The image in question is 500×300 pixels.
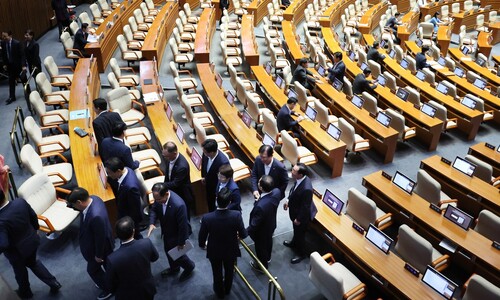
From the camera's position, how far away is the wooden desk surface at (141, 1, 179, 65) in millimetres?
9516

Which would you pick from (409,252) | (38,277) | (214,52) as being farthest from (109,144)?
(214,52)

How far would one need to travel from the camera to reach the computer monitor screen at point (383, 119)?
7.43 m

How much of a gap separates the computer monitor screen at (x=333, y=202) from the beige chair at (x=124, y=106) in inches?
136

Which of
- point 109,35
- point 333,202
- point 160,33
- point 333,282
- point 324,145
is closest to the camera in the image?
point 333,282

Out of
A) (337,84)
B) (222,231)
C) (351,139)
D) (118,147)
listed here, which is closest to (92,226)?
(222,231)

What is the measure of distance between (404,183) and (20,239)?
4396 mm

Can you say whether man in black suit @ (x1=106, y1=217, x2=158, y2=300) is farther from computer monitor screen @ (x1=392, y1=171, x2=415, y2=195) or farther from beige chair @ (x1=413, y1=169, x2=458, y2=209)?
beige chair @ (x1=413, y1=169, x2=458, y2=209)

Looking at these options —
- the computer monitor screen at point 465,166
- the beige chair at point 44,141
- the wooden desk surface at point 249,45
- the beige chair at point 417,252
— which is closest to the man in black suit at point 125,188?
the beige chair at point 44,141

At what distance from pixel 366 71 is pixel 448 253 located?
4510 mm

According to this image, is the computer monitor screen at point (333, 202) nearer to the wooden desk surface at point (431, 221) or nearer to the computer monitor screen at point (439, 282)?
the wooden desk surface at point (431, 221)

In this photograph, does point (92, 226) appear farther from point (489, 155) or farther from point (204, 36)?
point (204, 36)

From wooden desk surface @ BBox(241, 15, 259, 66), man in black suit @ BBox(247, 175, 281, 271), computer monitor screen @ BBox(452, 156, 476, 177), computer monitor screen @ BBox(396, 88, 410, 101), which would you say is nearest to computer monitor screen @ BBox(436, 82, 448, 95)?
computer monitor screen @ BBox(396, 88, 410, 101)

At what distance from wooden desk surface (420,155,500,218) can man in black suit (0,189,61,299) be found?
513 cm

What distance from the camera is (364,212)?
16.9ft
